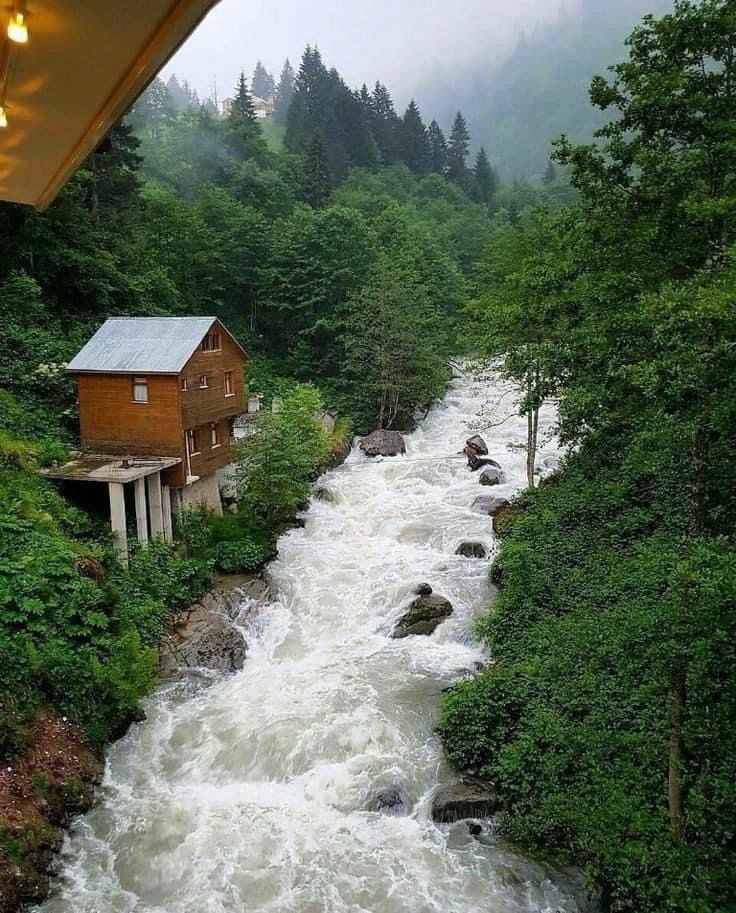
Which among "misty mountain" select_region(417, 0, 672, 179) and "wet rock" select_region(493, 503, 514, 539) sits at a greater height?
"misty mountain" select_region(417, 0, 672, 179)

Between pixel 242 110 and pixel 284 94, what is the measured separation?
207 ft


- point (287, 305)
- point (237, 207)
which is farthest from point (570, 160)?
point (237, 207)

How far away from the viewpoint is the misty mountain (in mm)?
138625

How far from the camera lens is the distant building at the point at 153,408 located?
62.1ft

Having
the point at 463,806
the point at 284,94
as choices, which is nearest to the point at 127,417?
the point at 463,806

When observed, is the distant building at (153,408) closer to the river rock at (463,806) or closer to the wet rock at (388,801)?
the wet rock at (388,801)

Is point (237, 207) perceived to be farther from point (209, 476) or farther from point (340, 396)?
point (209, 476)

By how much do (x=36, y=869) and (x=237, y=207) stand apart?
125ft

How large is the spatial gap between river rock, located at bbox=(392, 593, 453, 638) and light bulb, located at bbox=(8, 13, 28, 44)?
1584cm

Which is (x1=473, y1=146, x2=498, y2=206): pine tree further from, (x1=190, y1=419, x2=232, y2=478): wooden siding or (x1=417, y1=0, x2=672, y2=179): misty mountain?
(x1=190, y1=419, x2=232, y2=478): wooden siding

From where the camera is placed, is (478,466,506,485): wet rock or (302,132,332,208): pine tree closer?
(478,466,506,485): wet rock

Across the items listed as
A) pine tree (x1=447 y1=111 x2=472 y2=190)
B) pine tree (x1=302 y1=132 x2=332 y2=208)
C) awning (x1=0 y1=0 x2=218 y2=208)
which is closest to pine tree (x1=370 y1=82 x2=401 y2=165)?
pine tree (x1=447 y1=111 x2=472 y2=190)

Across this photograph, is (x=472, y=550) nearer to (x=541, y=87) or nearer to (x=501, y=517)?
(x=501, y=517)

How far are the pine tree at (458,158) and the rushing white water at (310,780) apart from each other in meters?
76.1
